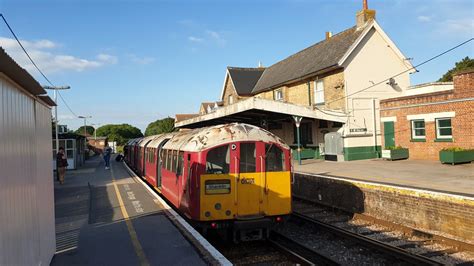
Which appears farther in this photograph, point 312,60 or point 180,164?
point 312,60

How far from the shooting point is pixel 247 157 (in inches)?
338

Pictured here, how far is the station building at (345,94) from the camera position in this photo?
75.4ft

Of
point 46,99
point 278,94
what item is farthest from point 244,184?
point 278,94

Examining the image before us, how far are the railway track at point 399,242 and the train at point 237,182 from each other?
81.6 inches

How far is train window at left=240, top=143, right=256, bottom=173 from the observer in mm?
8484

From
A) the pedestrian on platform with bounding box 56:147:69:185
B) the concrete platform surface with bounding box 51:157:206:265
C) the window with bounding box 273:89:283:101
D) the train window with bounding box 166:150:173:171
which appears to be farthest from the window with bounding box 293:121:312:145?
the train window with bounding box 166:150:173:171

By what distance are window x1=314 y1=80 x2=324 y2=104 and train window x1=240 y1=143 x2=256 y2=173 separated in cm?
1828

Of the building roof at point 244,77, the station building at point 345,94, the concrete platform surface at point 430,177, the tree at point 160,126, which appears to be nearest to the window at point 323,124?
the station building at point 345,94

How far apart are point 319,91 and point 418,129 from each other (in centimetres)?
741

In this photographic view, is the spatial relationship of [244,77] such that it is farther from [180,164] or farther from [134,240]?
[134,240]

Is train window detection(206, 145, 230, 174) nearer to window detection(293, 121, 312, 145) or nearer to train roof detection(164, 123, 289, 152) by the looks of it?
train roof detection(164, 123, 289, 152)

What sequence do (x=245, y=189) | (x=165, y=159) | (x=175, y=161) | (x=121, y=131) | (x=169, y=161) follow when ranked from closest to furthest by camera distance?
1. (x=245, y=189)
2. (x=175, y=161)
3. (x=169, y=161)
4. (x=165, y=159)
5. (x=121, y=131)

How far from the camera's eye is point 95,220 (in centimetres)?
→ 981

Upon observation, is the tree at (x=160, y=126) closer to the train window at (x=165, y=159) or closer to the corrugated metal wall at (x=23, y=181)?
the train window at (x=165, y=159)
